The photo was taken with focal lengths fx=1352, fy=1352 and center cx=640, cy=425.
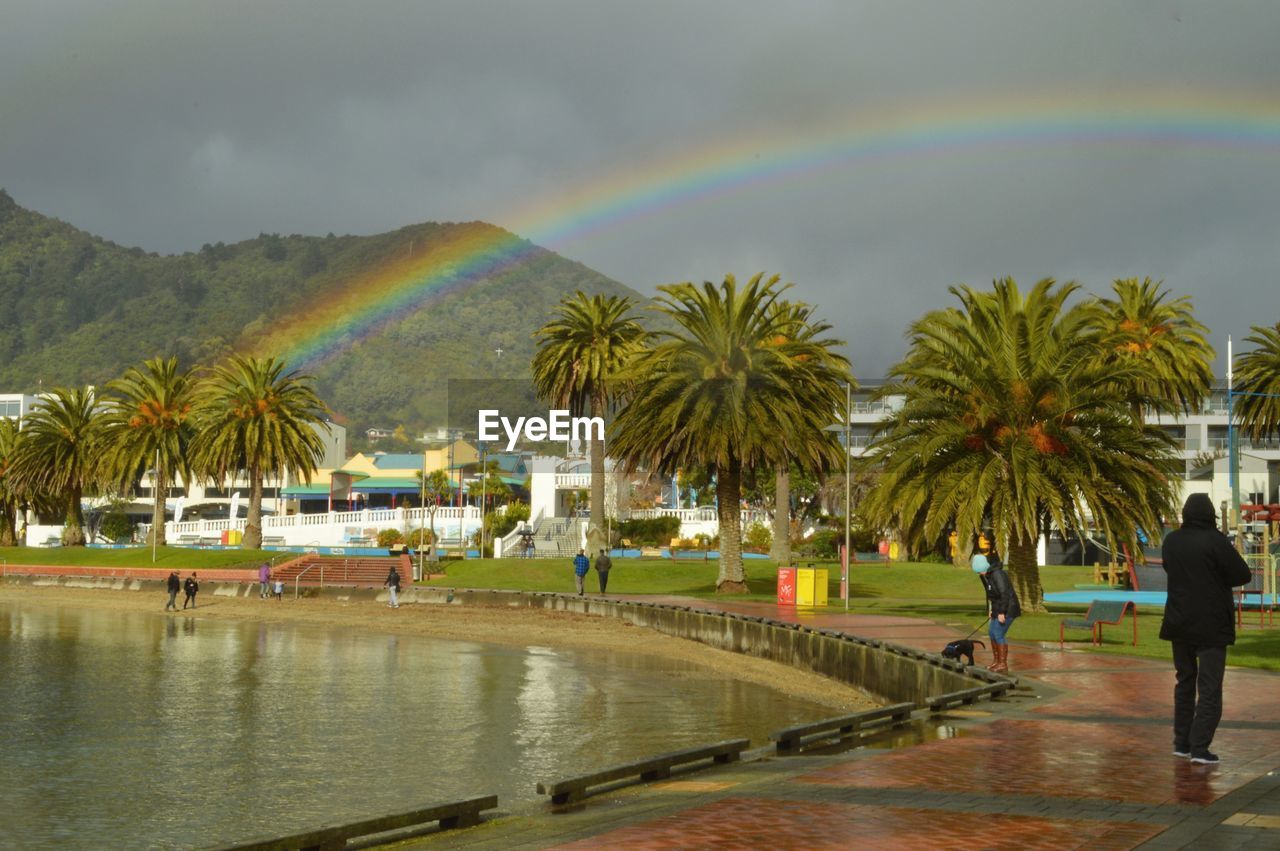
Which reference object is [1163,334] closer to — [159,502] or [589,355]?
[589,355]

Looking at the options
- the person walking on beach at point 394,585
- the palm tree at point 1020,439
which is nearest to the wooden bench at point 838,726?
the palm tree at point 1020,439

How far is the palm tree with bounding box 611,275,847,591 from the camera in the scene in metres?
46.1

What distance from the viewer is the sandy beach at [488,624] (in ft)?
92.0

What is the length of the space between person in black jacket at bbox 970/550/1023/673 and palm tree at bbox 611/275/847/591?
2488 centimetres

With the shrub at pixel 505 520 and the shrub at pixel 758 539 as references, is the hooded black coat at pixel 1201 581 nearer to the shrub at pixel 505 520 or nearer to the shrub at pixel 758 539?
the shrub at pixel 758 539

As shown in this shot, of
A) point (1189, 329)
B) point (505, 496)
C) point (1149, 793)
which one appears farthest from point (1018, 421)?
point (505, 496)

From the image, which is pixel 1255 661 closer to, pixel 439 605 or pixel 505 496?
pixel 439 605

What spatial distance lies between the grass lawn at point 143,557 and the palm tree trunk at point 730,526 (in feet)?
92.9

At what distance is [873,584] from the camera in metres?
53.7

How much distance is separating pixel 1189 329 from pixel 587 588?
95.7 ft

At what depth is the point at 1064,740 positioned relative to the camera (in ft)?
45.3

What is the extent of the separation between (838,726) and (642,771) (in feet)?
10.2

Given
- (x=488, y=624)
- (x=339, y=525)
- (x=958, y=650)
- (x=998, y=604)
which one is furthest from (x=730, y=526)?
(x=339, y=525)

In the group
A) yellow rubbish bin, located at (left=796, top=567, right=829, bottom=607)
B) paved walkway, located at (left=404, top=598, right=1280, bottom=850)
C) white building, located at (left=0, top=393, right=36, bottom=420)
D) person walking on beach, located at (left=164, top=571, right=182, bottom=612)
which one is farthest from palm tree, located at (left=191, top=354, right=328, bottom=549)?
white building, located at (left=0, top=393, right=36, bottom=420)
